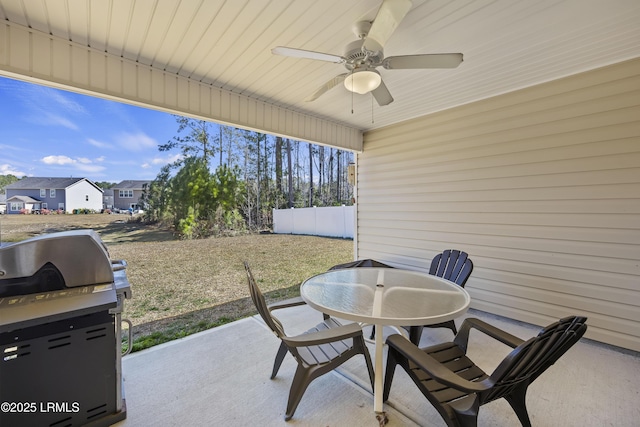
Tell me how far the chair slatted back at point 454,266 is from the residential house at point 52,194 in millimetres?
4075

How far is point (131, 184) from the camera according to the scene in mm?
3506

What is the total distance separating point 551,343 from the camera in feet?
3.85

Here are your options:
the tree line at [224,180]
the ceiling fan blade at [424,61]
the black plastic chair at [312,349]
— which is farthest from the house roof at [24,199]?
the ceiling fan blade at [424,61]

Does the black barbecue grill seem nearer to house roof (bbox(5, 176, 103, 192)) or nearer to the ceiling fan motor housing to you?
house roof (bbox(5, 176, 103, 192))

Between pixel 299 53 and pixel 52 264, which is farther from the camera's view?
pixel 299 53

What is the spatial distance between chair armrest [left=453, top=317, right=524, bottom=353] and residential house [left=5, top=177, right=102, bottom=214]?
3938mm

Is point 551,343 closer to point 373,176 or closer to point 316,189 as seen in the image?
point 373,176

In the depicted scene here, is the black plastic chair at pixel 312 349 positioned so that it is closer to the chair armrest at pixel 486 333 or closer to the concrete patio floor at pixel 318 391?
the concrete patio floor at pixel 318 391

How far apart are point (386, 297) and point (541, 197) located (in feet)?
7.62

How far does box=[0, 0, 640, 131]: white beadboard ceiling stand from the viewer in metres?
1.68

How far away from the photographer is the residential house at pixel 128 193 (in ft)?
10.9

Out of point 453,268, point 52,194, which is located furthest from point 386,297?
point 52,194

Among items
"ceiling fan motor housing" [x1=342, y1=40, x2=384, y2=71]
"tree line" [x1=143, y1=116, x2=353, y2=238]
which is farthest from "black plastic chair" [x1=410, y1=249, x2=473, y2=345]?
"tree line" [x1=143, y1=116, x2=353, y2=238]

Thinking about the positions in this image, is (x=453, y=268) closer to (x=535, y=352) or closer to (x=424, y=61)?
(x=535, y=352)
